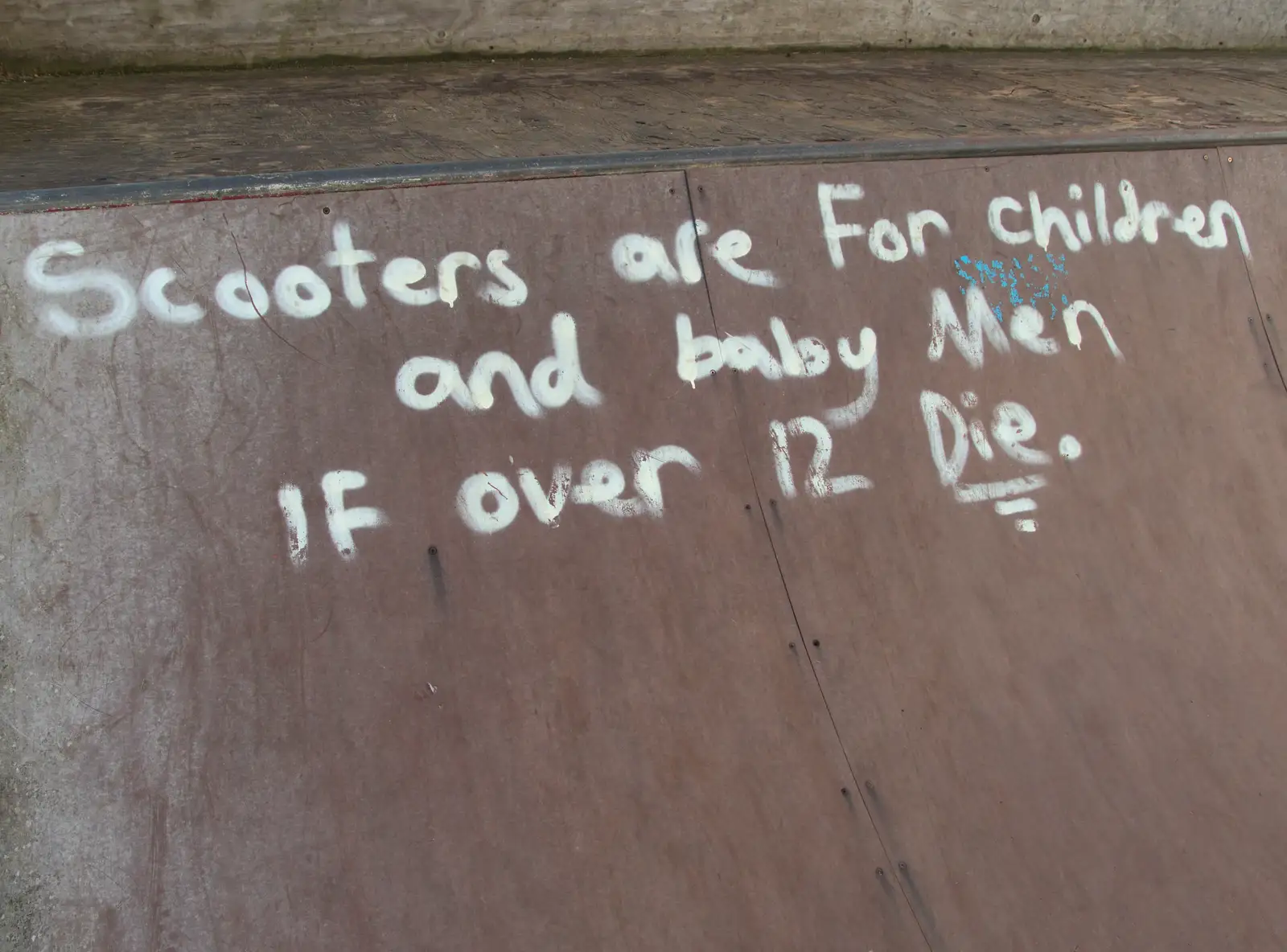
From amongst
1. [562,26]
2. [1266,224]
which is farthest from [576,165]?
[1266,224]

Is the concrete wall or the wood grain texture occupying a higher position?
the concrete wall

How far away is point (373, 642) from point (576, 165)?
130 centimetres

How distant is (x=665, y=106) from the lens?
357cm

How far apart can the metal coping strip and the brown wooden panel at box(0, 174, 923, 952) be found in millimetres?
49

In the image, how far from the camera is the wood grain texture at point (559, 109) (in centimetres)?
284

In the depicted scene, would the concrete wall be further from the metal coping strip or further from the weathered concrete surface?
the weathered concrete surface

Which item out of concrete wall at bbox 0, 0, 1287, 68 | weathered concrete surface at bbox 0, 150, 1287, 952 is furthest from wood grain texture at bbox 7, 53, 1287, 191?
weathered concrete surface at bbox 0, 150, 1287, 952

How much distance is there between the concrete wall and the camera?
3.65 m

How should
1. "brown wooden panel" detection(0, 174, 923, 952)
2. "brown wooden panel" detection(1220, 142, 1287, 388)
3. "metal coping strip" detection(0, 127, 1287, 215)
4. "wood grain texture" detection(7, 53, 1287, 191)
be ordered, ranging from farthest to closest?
"brown wooden panel" detection(1220, 142, 1287, 388) → "wood grain texture" detection(7, 53, 1287, 191) → "metal coping strip" detection(0, 127, 1287, 215) → "brown wooden panel" detection(0, 174, 923, 952)

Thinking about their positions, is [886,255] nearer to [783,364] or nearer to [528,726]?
[783,364]

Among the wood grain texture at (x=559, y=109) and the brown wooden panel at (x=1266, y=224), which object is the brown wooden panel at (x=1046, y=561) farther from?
the wood grain texture at (x=559, y=109)

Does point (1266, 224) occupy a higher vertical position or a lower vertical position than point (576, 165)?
lower

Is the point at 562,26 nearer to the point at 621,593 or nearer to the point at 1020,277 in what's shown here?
the point at 1020,277

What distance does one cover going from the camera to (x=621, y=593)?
236 cm
